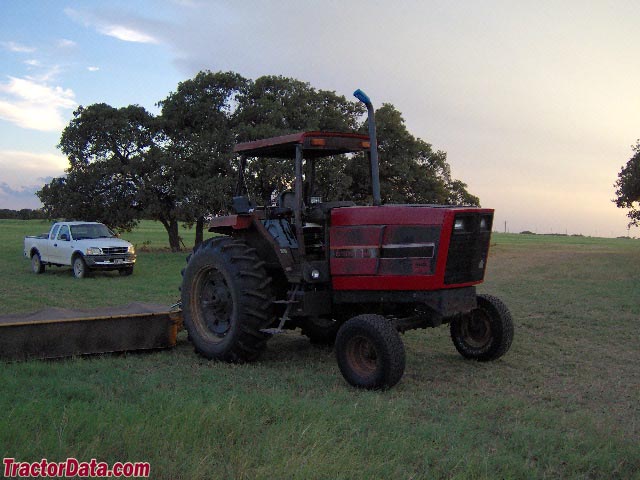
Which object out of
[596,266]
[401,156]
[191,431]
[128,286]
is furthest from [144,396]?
[401,156]

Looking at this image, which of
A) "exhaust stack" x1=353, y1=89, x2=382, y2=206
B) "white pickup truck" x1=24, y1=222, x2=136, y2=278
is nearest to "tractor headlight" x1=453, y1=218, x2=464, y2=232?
"exhaust stack" x1=353, y1=89, x2=382, y2=206

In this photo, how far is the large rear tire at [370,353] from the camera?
6.41 meters

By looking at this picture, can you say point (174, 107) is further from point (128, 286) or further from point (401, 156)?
point (128, 286)

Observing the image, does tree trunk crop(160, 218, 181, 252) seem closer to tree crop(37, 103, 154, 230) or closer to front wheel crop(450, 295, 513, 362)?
tree crop(37, 103, 154, 230)

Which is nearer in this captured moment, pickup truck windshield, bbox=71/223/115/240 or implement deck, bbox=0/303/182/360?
implement deck, bbox=0/303/182/360

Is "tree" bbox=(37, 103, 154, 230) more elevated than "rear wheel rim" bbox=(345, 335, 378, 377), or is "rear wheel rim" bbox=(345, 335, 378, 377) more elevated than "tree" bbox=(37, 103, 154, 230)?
"tree" bbox=(37, 103, 154, 230)

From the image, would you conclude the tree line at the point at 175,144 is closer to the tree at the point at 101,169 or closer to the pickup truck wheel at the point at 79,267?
the tree at the point at 101,169

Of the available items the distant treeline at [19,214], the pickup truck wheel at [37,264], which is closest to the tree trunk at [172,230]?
the pickup truck wheel at [37,264]

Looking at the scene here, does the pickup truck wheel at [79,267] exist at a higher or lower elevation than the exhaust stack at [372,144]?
lower

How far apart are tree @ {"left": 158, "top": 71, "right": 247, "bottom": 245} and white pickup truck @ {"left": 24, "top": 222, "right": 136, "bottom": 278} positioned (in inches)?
216

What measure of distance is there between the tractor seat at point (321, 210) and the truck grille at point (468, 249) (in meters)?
1.49

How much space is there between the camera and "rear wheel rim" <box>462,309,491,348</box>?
8.02 metres

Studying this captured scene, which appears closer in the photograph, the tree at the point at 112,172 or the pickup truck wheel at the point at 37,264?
the pickup truck wheel at the point at 37,264

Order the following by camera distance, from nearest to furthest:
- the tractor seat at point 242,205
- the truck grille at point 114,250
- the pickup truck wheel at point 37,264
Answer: the tractor seat at point 242,205, the truck grille at point 114,250, the pickup truck wheel at point 37,264
